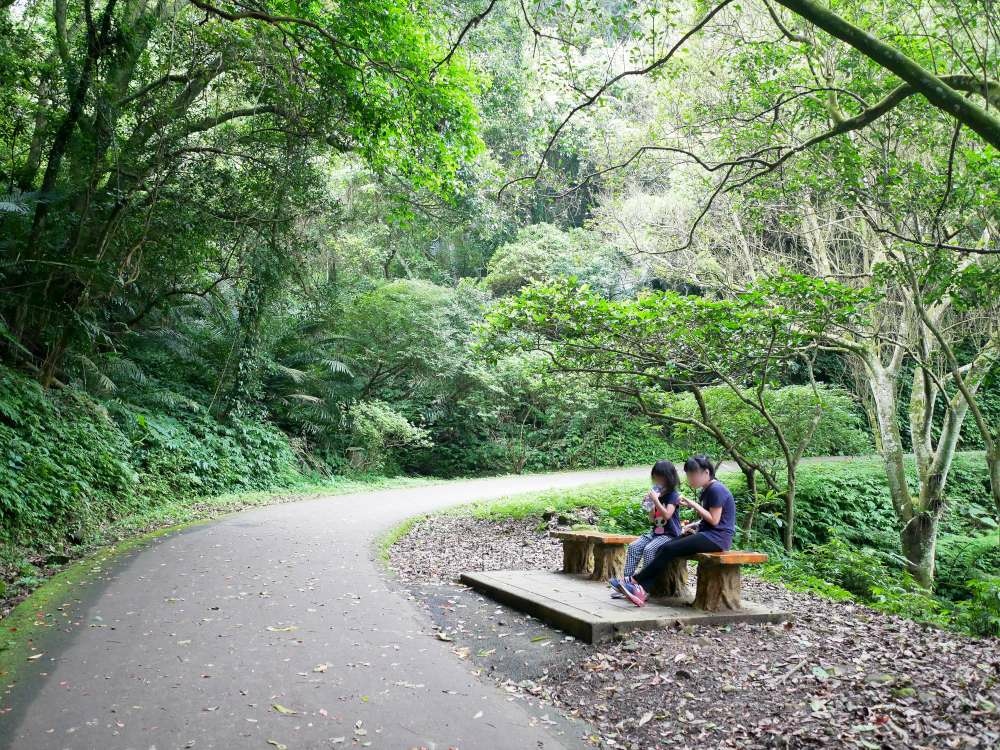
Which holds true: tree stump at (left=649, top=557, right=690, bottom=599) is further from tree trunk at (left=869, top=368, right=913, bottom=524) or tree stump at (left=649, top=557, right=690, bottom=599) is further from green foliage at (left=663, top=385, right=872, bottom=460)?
tree trunk at (left=869, top=368, right=913, bottom=524)

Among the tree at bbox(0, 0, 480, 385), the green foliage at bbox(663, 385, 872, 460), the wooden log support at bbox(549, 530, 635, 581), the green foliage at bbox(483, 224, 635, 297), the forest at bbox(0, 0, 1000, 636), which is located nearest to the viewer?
the wooden log support at bbox(549, 530, 635, 581)

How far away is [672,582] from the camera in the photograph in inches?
258

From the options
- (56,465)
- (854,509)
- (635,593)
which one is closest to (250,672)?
(635,593)

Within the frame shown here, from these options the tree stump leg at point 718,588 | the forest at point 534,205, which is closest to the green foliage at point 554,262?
the forest at point 534,205

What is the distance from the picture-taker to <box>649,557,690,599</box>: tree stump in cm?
651

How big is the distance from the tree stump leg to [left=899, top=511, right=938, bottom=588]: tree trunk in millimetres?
7159

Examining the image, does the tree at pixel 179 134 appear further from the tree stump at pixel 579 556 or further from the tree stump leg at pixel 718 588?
the tree stump leg at pixel 718 588

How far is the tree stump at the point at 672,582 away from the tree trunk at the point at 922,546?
22.9 ft

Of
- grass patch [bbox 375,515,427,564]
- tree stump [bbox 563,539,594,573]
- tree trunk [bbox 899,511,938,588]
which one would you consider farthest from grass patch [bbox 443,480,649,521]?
tree trunk [bbox 899,511,938,588]

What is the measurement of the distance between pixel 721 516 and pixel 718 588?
0.62 m

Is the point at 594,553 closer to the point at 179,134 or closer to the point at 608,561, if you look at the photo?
the point at 608,561

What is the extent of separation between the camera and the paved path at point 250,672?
12.8 feet

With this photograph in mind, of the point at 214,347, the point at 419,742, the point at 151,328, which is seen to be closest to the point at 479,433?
the point at 214,347

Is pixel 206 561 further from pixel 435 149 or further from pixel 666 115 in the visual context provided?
pixel 666 115
